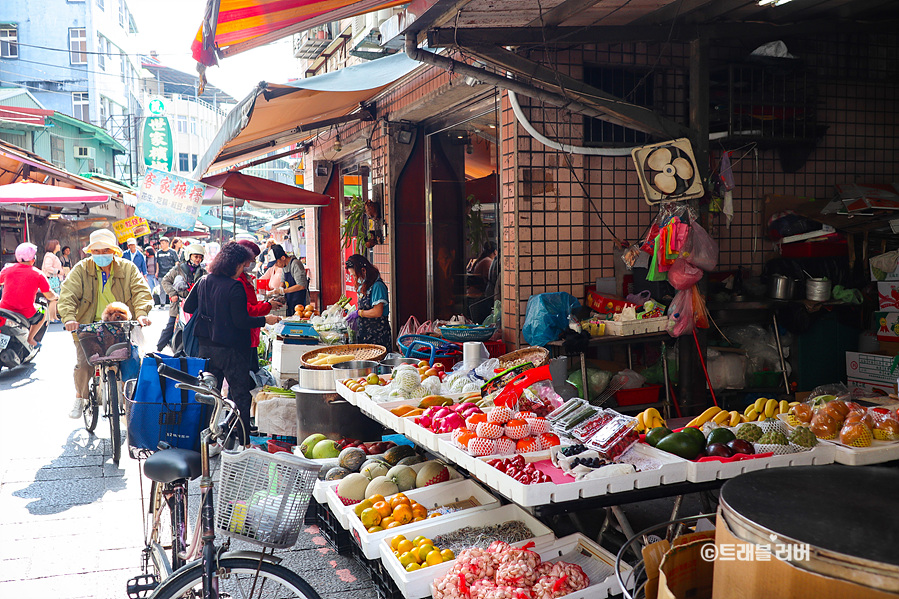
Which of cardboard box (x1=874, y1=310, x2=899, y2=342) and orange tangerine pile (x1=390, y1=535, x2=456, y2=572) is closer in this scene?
orange tangerine pile (x1=390, y1=535, x2=456, y2=572)

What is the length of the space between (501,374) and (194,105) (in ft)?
175

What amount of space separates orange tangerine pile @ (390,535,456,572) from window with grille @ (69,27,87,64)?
35.4 m

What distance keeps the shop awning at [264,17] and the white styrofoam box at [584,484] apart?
9.75 feet

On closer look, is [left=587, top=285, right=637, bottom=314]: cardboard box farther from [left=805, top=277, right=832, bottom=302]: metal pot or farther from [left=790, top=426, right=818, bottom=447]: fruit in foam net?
[left=790, top=426, right=818, bottom=447]: fruit in foam net

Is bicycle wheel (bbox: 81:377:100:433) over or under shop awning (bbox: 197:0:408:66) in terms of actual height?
under

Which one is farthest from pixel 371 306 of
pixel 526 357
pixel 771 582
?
pixel 771 582

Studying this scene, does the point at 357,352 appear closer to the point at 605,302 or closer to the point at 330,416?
the point at 330,416

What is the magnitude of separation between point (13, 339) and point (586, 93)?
1069 centimetres

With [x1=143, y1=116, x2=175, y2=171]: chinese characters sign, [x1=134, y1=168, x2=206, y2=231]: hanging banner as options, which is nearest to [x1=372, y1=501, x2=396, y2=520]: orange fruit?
[x1=134, y1=168, x2=206, y2=231]: hanging banner

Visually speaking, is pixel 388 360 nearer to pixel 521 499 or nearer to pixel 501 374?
pixel 501 374

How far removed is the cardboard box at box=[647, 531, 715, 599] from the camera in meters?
1.80

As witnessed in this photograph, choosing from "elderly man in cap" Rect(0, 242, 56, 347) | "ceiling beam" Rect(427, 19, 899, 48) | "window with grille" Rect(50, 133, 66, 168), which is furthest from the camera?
"window with grille" Rect(50, 133, 66, 168)

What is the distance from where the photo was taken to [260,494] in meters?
2.72

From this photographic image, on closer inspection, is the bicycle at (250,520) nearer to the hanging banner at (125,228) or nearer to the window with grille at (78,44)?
the hanging banner at (125,228)
